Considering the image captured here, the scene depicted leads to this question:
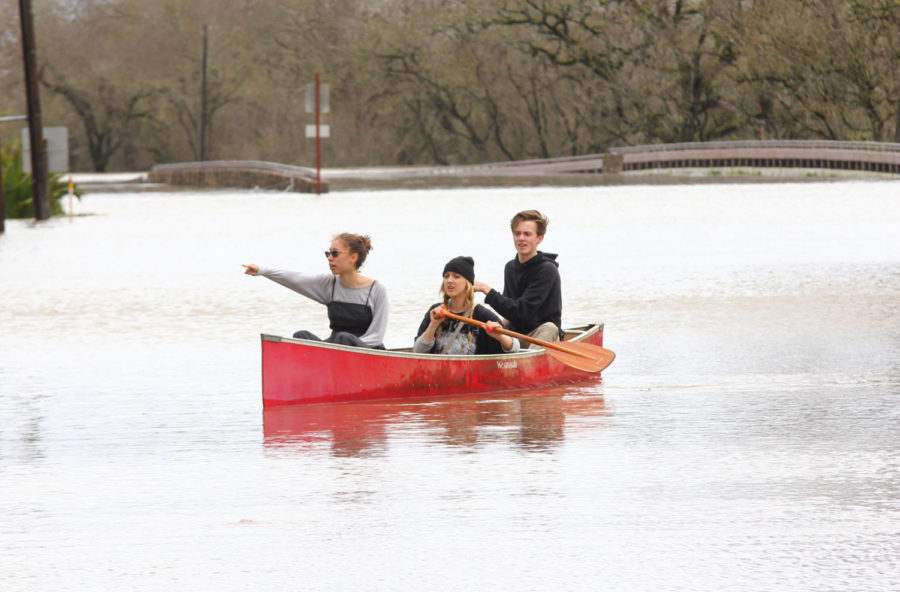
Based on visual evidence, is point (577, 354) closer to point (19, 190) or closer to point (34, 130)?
point (34, 130)

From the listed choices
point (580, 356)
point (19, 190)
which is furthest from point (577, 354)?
point (19, 190)

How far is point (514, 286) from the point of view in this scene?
11414 mm

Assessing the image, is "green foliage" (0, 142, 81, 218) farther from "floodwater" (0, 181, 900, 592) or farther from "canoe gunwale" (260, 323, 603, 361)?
"canoe gunwale" (260, 323, 603, 361)

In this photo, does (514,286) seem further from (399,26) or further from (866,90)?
(399,26)

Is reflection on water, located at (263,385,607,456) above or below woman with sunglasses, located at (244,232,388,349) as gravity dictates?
below

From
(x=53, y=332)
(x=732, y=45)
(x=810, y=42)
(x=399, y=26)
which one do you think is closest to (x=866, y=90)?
(x=810, y=42)

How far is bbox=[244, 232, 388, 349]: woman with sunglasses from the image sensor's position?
10.7 metres

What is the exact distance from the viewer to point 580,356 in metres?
11.3

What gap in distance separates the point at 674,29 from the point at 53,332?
58.4 metres

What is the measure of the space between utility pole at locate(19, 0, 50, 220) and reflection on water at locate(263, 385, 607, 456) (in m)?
27.8

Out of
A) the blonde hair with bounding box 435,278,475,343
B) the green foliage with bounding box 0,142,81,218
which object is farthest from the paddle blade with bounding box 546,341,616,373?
the green foliage with bounding box 0,142,81,218

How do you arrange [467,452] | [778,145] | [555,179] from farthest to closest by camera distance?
1. [778,145]
2. [555,179]
3. [467,452]

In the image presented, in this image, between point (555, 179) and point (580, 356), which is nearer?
point (580, 356)

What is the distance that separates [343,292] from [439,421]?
1.41 metres
